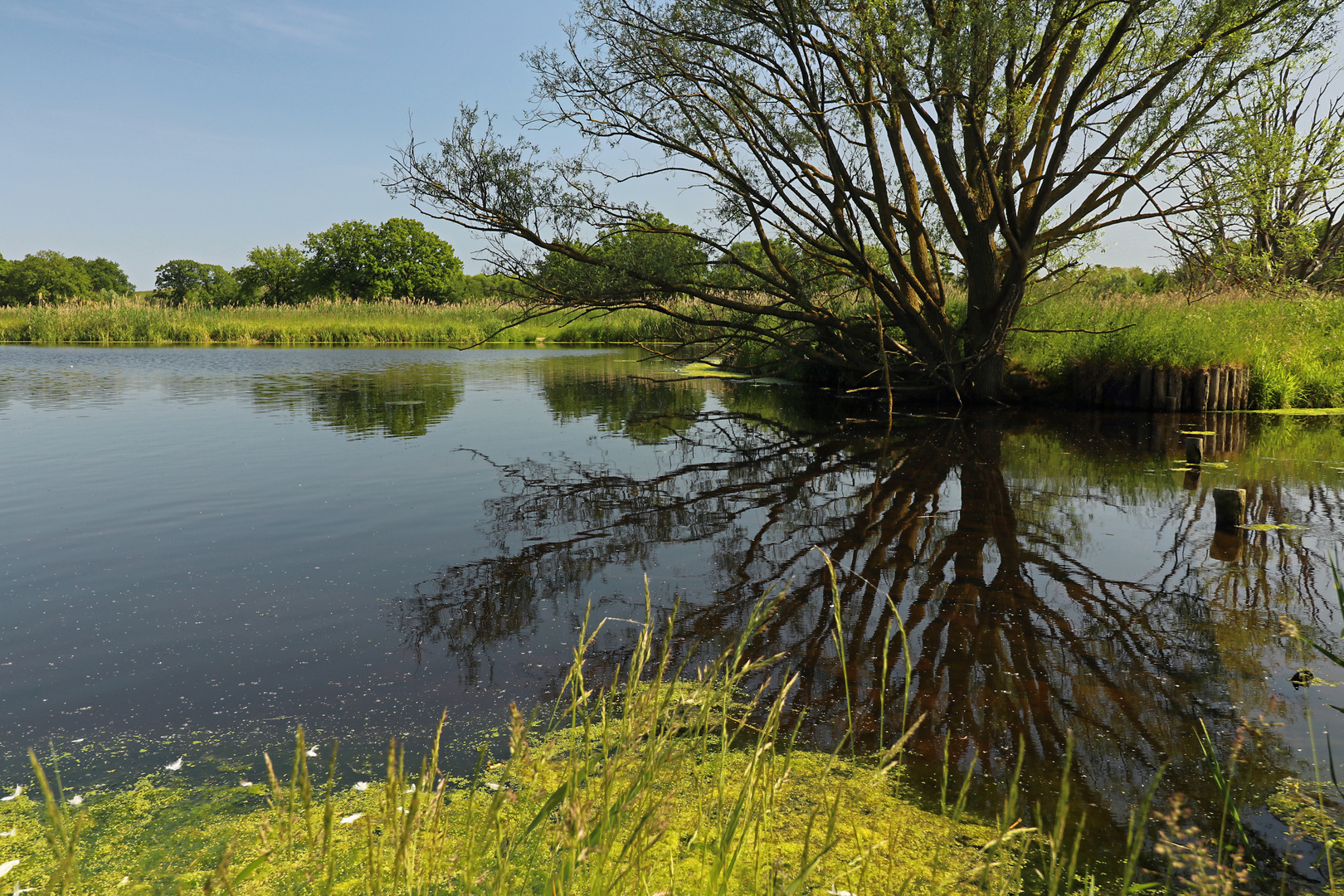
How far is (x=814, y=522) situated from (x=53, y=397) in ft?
42.0

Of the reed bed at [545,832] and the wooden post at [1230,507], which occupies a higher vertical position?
the wooden post at [1230,507]

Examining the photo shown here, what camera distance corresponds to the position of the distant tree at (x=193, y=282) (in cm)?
8719

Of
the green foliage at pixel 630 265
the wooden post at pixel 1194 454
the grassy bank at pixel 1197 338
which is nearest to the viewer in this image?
the wooden post at pixel 1194 454

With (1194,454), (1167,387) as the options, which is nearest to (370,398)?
(1194,454)

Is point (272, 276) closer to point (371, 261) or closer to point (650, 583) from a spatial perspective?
point (371, 261)

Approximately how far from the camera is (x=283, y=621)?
3.73m

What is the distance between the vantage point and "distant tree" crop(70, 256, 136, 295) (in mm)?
95000

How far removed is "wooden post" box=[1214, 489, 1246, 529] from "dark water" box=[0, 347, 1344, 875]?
0.37ft

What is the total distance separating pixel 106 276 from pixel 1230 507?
12264 cm

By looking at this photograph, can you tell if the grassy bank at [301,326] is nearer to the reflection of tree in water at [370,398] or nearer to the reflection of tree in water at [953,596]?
the reflection of tree in water at [370,398]

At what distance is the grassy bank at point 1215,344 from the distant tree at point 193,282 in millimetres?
92425

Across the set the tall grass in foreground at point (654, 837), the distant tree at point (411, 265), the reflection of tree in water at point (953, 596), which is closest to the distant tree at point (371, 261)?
the distant tree at point (411, 265)

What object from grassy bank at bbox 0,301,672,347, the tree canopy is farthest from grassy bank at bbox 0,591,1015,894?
the tree canopy

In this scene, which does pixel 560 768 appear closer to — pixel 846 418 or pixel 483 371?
pixel 846 418
